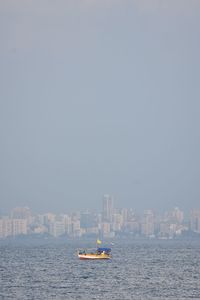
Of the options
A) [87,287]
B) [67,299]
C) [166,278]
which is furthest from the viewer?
[166,278]

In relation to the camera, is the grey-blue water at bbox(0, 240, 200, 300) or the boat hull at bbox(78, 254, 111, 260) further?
the boat hull at bbox(78, 254, 111, 260)

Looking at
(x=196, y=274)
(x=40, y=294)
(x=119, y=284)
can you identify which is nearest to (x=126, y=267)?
(x=196, y=274)

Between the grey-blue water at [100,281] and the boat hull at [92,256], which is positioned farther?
the boat hull at [92,256]

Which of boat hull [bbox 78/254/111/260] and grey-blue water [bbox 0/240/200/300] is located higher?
boat hull [bbox 78/254/111/260]

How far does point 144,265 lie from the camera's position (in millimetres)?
120688

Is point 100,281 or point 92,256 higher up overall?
point 92,256

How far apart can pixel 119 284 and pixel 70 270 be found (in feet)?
75.7

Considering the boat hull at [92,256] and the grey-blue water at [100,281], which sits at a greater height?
the boat hull at [92,256]

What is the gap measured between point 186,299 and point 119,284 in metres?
15.2

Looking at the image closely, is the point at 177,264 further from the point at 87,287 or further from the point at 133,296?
the point at 133,296

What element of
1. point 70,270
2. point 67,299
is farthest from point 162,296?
point 70,270

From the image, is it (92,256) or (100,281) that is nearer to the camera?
(100,281)

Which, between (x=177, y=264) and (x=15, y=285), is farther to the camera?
(x=177, y=264)

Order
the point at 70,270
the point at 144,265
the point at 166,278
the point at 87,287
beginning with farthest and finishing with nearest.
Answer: the point at 144,265, the point at 70,270, the point at 166,278, the point at 87,287
